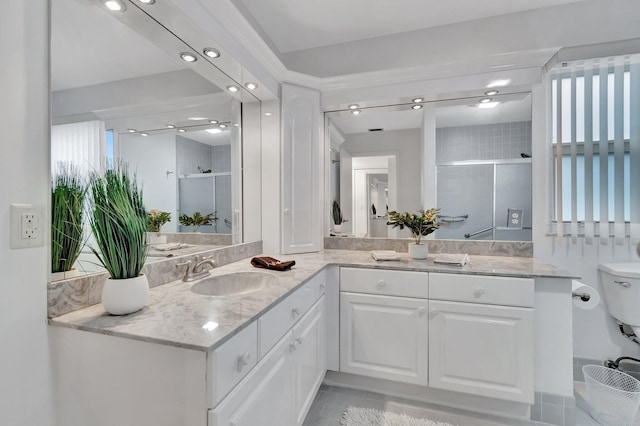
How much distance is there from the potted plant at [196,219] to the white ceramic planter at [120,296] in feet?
2.37

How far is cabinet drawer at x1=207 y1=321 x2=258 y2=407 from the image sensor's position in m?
0.77

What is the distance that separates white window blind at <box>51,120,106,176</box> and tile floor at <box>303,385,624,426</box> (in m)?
1.70

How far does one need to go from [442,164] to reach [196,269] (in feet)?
6.23

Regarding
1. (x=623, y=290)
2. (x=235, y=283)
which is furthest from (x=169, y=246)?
(x=623, y=290)

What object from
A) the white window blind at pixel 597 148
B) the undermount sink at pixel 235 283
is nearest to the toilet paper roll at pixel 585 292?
the white window blind at pixel 597 148

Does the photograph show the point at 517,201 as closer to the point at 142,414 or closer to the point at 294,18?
the point at 294,18

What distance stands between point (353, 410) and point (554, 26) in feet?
9.17

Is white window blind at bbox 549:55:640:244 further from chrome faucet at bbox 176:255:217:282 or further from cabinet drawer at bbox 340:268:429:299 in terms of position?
chrome faucet at bbox 176:255:217:282

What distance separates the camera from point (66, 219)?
3.33 ft

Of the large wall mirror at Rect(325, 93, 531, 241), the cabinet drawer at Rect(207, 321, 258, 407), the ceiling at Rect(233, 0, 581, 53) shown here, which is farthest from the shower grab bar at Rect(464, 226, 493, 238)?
the cabinet drawer at Rect(207, 321, 258, 407)

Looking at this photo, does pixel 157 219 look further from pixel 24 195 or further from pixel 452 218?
pixel 452 218

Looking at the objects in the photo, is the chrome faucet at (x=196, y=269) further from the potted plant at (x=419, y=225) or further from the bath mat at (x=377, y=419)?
the potted plant at (x=419, y=225)

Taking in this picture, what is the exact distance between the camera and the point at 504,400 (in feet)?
5.46

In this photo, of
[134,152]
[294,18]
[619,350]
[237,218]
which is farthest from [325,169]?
[619,350]
